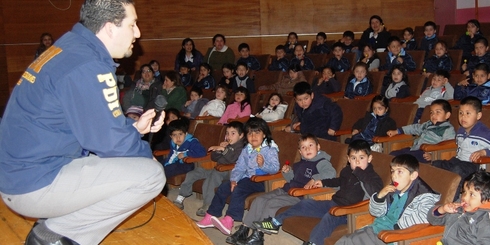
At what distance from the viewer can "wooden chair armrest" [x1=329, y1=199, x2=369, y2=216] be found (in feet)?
10.3

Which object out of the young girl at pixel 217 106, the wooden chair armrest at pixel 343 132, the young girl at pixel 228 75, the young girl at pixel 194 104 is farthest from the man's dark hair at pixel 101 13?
the young girl at pixel 228 75

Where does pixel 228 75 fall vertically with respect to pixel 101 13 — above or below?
below

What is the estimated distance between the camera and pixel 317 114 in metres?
5.12

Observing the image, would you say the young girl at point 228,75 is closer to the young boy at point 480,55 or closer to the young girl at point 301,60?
the young girl at point 301,60

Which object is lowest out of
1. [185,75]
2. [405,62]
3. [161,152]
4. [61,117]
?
[161,152]

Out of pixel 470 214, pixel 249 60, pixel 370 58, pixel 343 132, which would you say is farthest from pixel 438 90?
pixel 249 60

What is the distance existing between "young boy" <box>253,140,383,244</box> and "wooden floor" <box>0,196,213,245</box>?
2.92 ft

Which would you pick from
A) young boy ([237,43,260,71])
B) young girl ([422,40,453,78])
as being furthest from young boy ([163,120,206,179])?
young boy ([237,43,260,71])

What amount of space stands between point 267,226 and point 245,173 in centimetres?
62

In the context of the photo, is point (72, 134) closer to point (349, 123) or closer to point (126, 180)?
point (126, 180)

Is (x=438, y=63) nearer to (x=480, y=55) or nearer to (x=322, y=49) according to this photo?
(x=480, y=55)

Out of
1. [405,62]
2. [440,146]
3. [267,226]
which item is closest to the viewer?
[267,226]

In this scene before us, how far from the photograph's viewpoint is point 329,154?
388cm

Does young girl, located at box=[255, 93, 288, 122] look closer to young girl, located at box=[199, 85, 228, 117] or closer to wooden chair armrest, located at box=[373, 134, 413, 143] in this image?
young girl, located at box=[199, 85, 228, 117]
